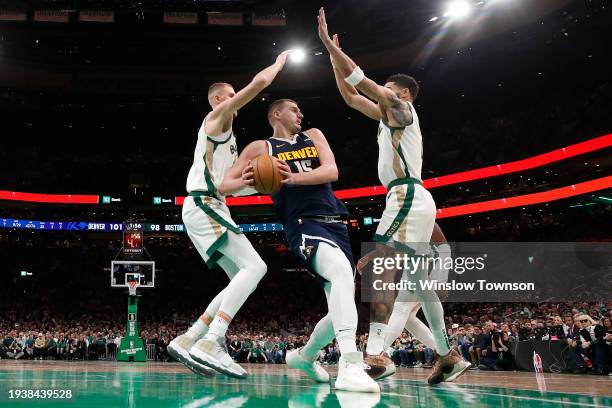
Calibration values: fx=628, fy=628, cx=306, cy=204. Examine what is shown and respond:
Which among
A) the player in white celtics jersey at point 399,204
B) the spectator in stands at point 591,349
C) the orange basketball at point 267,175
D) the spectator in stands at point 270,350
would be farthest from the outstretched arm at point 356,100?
the spectator in stands at point 270,350

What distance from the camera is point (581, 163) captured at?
22609 mm

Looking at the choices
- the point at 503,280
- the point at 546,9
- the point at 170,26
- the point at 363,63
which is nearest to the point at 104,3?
the point at 170,26

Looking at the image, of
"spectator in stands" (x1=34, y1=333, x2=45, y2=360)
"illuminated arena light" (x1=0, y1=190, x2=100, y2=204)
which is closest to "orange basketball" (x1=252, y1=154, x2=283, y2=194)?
"spectator in stands" (x1=34, y1=333, x2=45, y2=360)

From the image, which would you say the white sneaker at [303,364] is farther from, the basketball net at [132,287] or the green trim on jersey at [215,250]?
the basketball net at [132,287]

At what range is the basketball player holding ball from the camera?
4070 mm

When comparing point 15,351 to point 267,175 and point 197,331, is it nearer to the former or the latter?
point 197,331

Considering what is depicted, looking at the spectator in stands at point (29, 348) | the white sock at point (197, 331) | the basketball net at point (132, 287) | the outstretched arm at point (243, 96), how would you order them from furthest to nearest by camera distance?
the spectator in stands at point (29, 348)
the basketball net at point (132, 287)
the white sock at point (197, 331)
the outstretched arm at point (243, 96)

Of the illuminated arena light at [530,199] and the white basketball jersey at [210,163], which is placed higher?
the illuminated arena light at [530,199]

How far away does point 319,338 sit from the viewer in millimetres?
4629

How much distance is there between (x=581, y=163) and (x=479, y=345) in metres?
11.9

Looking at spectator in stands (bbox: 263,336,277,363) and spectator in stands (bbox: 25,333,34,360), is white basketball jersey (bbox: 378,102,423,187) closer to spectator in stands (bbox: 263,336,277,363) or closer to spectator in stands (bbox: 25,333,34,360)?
spectator in stands (bbox: 263,336,277,363)

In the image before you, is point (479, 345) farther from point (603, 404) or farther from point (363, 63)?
point (363, 63)

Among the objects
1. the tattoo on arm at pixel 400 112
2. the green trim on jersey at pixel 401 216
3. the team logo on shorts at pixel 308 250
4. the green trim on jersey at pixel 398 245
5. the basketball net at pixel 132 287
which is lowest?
the team logo on shorts at pixel 308 250

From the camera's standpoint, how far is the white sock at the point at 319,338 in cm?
456
